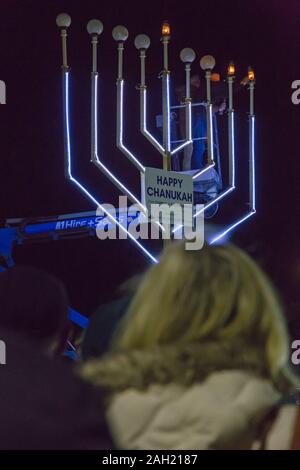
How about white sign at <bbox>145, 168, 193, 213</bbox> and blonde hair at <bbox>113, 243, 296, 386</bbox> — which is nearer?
blonde hair at <bbox>113, 243, 296, 386</bbox>

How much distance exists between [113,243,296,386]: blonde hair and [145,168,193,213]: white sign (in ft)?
5.01

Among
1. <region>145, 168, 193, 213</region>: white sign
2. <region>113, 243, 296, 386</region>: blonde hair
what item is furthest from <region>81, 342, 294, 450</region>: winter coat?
<region>145, 168, 193, 213</region>: white sign

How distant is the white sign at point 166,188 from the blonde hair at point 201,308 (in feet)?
5.01

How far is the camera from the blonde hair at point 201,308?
2.86 ft

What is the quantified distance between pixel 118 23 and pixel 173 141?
2.17 ft

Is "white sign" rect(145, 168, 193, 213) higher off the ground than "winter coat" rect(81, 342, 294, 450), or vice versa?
"white sign" rect(145, 168, 193, 213)

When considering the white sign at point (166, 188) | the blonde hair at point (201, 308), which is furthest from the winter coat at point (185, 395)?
the white sign at point (166, 188)

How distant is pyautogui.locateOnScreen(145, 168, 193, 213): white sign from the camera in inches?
95.6

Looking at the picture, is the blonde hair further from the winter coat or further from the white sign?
the white sign

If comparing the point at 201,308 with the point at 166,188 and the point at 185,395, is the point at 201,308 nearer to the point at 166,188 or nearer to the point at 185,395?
the point at 185,395

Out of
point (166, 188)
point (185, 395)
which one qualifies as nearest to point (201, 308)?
point (185, 395)

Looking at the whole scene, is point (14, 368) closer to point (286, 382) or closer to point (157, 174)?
point (286, 382)

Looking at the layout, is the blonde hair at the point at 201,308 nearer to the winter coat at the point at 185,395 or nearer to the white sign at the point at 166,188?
the winter coat at the point at 185,395
